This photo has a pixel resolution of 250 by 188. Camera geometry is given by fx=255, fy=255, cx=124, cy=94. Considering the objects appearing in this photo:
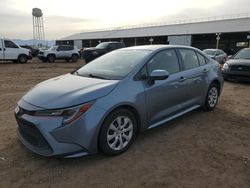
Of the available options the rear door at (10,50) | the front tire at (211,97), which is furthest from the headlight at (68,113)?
the rear door at (10,50)

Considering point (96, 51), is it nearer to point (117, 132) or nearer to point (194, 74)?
point (194, 74)

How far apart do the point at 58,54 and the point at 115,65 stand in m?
21.3

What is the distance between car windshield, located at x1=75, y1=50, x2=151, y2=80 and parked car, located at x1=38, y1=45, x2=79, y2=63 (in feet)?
67.0

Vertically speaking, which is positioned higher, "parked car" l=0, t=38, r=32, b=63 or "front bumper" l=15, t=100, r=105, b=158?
"parked car" l=0, t=38, r=32, b=63

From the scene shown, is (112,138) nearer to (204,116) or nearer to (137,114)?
(137,114)

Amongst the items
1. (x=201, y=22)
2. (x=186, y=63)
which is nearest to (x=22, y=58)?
(x=186, y=63)

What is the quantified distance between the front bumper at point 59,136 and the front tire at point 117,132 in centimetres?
16

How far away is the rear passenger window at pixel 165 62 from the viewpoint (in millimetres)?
4422

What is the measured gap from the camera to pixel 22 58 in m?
21.7

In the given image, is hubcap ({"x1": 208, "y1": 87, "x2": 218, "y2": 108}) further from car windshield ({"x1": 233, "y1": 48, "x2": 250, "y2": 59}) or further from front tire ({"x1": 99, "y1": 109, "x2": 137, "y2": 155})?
car windshield ({"x1": 233, "y1": 48, "x2": 250, "y2": 59})

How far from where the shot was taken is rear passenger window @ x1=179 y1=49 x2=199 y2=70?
5188 mm

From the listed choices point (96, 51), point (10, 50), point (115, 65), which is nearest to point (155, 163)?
point (115, 65)

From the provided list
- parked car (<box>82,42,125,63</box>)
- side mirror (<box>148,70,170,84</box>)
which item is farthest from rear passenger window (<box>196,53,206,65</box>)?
parked car (<box>82,42,125,63</box>)

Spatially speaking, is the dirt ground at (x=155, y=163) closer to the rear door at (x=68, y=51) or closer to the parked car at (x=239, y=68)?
the parked car at (x=239, y=68)
